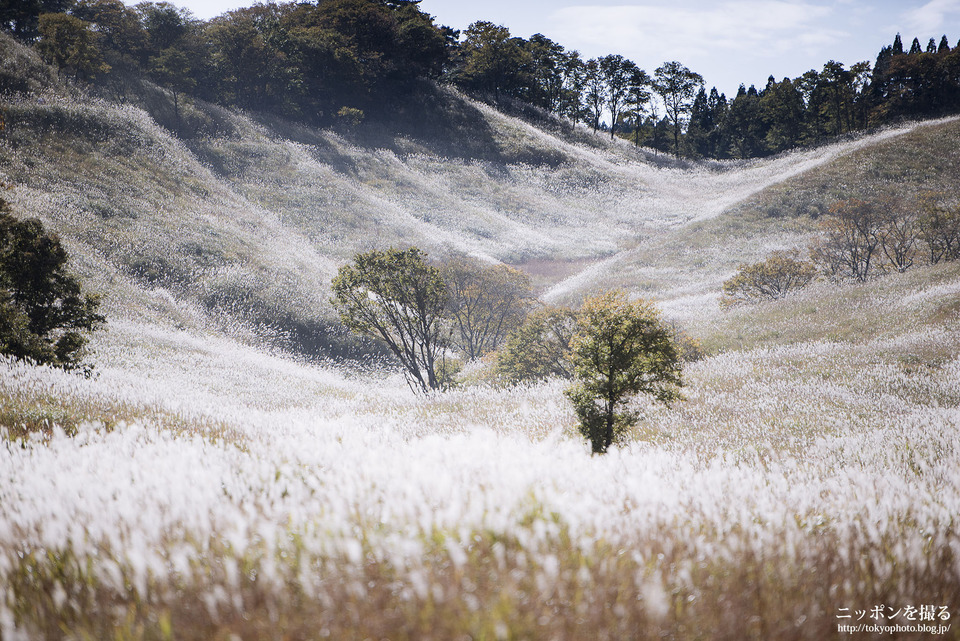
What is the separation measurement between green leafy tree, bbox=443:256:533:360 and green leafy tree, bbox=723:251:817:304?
13.8 metres

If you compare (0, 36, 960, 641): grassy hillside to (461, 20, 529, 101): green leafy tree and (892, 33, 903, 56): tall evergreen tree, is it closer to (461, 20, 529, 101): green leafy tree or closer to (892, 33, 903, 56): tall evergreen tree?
(461, 20, 529, 101): green leafy tree

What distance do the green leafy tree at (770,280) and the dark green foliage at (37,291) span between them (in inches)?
1246

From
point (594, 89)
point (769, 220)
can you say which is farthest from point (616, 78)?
point (769, 220)

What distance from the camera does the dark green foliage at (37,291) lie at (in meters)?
8.92

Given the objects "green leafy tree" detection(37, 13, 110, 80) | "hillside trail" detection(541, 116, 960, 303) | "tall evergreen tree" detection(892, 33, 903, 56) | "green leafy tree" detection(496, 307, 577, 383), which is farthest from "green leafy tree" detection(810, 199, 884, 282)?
"tall evergreen tree" detection(892, 33, 903, 56)

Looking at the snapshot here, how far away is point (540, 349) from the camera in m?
19.3

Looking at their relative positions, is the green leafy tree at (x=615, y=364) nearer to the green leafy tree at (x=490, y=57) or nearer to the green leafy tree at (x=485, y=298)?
the green leafy tree at (x=485, y=298)

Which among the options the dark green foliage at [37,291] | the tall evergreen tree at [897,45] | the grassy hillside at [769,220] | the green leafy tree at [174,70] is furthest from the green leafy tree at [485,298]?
the tall evergreen tree at [897,45]

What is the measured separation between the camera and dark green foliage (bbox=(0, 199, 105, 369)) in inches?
351

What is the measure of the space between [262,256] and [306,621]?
3698 cm

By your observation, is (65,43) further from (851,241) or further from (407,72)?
(851,241)

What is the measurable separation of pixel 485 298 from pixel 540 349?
10560 mm

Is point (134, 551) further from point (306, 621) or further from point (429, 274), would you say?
point (429, 274)

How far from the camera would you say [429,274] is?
1677 centimetres
